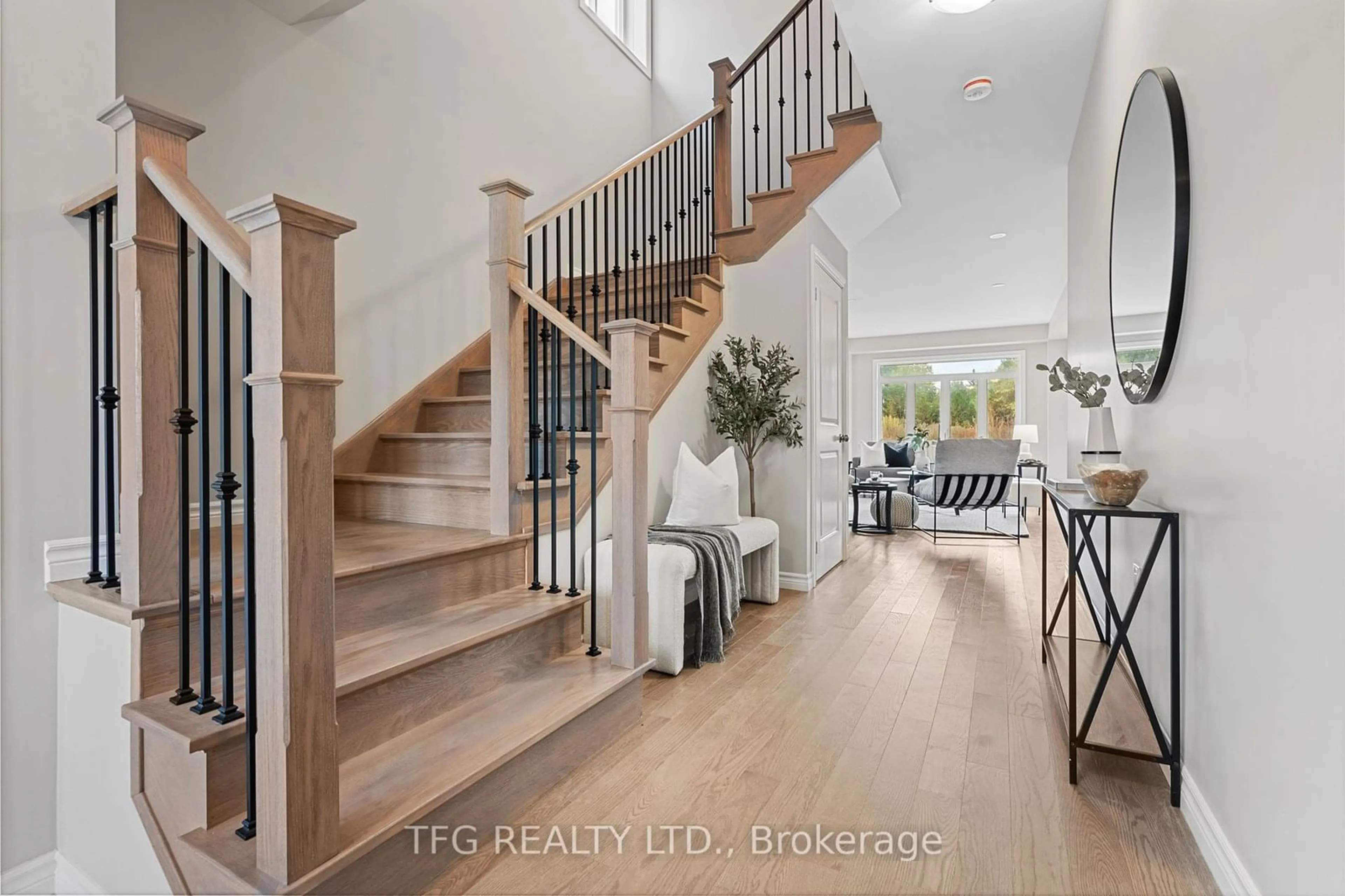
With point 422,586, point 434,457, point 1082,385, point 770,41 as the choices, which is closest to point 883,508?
point 770,41

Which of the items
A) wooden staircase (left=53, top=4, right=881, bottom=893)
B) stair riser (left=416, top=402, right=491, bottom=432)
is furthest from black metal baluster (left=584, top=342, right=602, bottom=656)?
stair riser (left=416, top=402, right=491, bottom=432)

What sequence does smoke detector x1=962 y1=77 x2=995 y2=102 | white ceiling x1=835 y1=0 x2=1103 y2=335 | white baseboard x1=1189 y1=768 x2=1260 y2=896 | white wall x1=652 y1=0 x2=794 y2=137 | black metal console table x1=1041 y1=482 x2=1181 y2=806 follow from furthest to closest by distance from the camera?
white wall x1=652 y1=0 x2=794 y2=137 → smoke detector x1=962 y1=77 x2=995 y2=102 → white ceiling x1=835 y1=0 x2=1103 y2=335 → black metal console table x1=1041 y1=482 x2=1181 y2=806 → white baseboard x1=1189 y1=768 x2=1260 y2=896

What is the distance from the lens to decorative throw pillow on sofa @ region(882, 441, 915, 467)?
9562mm

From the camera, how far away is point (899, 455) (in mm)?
9562

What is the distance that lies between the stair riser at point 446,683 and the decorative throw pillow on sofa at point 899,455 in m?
8.16

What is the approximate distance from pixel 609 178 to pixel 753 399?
146 cm

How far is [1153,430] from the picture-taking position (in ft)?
6.42

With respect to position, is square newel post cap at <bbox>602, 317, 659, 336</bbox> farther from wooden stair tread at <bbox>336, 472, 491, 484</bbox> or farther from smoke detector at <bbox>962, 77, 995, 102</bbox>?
smoke detector at <bbox>962, 77, 995, 102</bbox>

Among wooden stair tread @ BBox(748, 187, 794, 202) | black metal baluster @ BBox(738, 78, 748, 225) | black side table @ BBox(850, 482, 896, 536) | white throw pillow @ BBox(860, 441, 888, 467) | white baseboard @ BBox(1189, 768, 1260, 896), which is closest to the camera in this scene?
white baseboard @ BBox(1189, 768, 1260, 896)

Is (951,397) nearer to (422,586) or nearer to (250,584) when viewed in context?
(422,586)

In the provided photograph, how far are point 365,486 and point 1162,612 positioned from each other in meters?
2.86

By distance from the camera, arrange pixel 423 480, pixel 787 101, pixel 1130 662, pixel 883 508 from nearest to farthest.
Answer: pixel 1130 662 < pixel 423 480 < pixel 787 101 < pixel 883 508

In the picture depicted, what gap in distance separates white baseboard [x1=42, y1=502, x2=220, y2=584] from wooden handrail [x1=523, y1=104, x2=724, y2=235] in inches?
65.9

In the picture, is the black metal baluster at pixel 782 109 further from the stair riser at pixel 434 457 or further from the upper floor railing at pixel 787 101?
the stair riser at pixel 434 457
